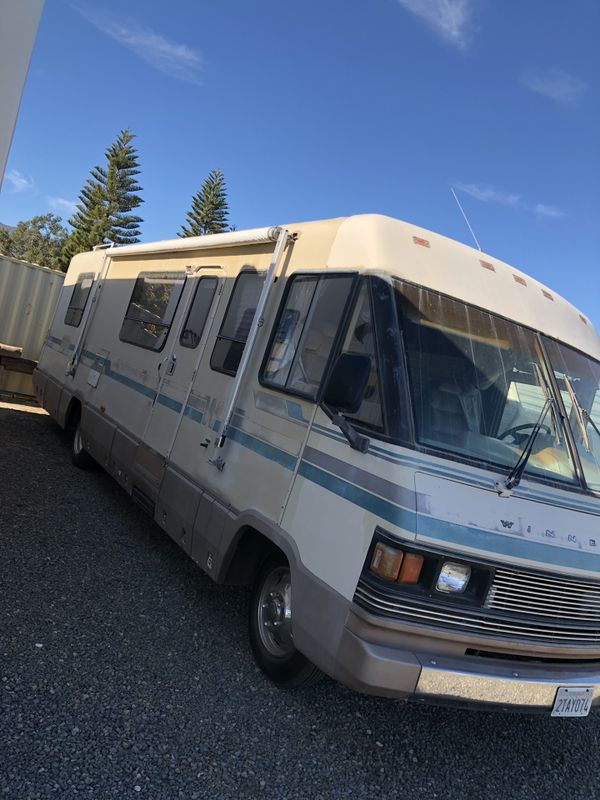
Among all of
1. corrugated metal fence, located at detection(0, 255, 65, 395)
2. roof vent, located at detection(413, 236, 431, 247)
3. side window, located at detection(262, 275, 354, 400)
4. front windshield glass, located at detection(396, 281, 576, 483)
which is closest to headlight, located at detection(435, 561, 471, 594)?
front windshield glass, located at detection(396, 281, 576, 483)

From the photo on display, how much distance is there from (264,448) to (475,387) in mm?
1307

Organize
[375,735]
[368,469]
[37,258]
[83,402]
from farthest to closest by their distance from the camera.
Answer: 1. [37,258]
2. [83,402]
3. [375,735]
4. [368,469]

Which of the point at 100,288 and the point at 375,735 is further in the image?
the point at 100,288

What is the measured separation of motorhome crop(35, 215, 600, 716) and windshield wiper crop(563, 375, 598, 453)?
0.06 ft

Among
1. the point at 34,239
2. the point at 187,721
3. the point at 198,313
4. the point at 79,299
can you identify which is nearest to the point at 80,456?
the point at 79,299

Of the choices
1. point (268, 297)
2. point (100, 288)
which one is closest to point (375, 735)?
point (268, 297)

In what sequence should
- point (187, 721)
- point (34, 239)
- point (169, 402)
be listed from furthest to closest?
1. point (34, 239)
2. point (169, 402)
3. point (187, 721)

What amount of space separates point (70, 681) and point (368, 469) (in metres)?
1.91

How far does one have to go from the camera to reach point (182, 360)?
5.27 metres

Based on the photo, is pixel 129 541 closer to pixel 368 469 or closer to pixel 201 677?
pixel 201 677

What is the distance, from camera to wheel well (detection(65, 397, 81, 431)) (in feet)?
25.1

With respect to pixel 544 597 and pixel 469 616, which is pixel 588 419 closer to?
pixel 544 597

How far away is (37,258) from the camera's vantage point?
244ft

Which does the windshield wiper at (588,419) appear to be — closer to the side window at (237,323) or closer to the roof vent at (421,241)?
the roof vent at (421,241)
